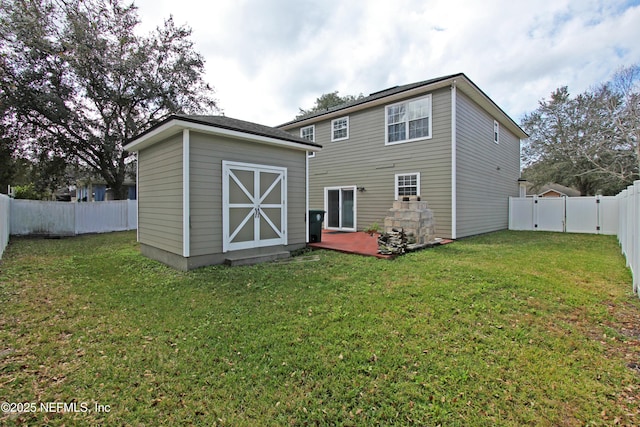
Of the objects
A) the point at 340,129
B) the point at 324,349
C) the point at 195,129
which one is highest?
the point at 340,129

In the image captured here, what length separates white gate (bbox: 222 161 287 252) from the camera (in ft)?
21.1

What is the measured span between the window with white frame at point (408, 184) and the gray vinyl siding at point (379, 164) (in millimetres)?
155

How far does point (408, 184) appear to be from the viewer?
1063 centimetres

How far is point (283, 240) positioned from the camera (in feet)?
24.6

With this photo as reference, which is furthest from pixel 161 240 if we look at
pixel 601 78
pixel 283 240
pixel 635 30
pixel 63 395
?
pixel 601 78

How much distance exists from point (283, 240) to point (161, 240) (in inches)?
114

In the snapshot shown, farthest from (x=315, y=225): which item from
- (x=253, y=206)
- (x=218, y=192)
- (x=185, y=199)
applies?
(x=185, y=199)

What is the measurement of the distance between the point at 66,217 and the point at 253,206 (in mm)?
10451

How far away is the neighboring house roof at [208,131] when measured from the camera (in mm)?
5656

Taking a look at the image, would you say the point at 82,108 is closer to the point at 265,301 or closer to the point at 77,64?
the point at 77,64

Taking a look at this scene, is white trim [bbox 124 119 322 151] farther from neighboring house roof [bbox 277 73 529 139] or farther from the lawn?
neighboring house roof [bbox 277 73 529 139]

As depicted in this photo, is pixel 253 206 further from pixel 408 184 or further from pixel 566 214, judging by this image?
pixel 566 214

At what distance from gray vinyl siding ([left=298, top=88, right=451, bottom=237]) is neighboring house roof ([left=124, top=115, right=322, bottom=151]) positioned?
4137 mm

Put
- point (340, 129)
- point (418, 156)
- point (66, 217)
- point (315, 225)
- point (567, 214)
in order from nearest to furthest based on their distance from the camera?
point (315, 225) → point (418, 156) → point (66, 217) → point (567, 214) → point (340, 129)
